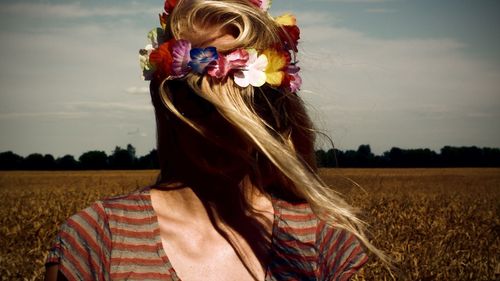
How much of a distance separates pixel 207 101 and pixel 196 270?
0.45 meters

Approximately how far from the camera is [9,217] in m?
8.30

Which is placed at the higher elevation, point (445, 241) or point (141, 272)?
point (141, 272)

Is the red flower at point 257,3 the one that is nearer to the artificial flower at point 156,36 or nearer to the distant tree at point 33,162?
the artificial flower at point 156,36

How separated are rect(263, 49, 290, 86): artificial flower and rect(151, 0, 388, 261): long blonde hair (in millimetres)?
24

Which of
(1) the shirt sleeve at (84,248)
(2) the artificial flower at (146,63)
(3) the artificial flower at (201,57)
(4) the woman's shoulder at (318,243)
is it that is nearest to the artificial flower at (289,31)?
(3) the artificial flower at (201,57)

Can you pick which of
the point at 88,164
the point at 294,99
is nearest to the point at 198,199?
the point at 294,99

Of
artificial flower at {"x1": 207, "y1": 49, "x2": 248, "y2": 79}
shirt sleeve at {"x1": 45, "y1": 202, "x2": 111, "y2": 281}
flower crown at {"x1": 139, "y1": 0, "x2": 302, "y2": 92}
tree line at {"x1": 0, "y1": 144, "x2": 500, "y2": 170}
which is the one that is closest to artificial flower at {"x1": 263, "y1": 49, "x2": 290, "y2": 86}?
flower crown at {"x1": 139, "y1": 0, "x2": 302, "y2": 92}

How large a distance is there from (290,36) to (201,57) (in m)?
0.39

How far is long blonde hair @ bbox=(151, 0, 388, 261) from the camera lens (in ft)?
4.99

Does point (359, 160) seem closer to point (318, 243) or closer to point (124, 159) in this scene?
point (124, 159)

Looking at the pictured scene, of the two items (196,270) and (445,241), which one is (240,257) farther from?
(445,241)

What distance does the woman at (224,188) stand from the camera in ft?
4.56

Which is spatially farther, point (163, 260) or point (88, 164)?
point (88, 164)

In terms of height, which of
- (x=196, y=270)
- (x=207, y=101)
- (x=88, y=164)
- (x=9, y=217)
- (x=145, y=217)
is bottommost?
(x=88, y=164)
